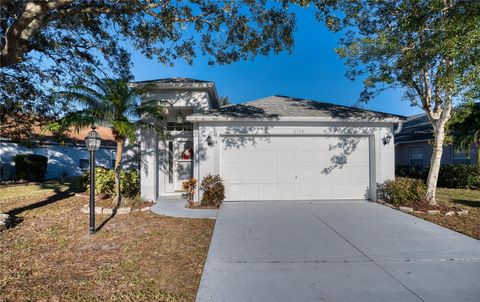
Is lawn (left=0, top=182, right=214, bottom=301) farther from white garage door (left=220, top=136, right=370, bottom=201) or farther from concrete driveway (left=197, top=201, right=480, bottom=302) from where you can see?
white garage door (left=220, top=136, right=370, bottom=201)

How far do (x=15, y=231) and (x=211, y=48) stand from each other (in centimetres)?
726

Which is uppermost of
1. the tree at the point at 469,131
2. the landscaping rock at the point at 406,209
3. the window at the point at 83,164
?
the tree at the point at 469,131

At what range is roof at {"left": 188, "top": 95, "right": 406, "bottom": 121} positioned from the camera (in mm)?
9023

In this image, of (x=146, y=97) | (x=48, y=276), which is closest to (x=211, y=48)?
(x=146, y=97)

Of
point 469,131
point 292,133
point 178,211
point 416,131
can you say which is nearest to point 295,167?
point 292,133

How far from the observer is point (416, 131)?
18.0 meters

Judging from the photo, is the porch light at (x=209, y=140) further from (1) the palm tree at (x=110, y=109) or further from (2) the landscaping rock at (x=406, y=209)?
(2) the landscaping rock at (x=406, y=209)

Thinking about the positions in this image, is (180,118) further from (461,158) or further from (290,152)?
(461,158)

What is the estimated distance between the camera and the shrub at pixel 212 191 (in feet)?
27.4

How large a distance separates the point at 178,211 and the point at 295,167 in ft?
14.0

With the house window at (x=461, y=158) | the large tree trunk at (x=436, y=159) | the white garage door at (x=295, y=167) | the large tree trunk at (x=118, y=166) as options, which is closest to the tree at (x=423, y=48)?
the large tree trunk at (x=436, y=159)

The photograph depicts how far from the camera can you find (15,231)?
245 inches

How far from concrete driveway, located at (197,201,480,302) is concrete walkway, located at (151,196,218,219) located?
65 cm

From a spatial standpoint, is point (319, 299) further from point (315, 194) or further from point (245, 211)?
point (315, 194)
